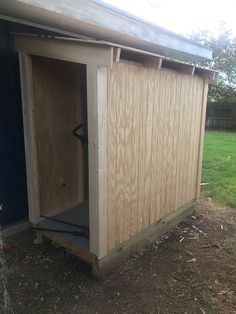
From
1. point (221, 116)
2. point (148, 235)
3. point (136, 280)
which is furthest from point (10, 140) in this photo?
point (221, 116)

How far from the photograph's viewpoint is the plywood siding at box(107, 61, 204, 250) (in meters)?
2.89

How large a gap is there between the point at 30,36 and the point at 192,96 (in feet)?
6.78

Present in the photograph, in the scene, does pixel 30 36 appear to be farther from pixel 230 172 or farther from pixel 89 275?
pixel 230 172

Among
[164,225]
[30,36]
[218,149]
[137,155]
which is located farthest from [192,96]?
[218,149]

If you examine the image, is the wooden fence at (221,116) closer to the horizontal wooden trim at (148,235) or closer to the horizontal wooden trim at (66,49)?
the horizontal wooden trim at (148,235)

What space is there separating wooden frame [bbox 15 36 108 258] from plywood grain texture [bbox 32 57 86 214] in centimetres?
14

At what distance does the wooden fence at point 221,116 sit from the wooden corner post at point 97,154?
1440 cm

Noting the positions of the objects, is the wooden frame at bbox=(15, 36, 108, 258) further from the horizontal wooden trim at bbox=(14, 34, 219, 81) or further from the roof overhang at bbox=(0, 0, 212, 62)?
the roof overhang at bbox=(0, 0, 212, 62)

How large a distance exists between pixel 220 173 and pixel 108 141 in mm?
4356

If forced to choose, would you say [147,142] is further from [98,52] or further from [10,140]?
[10,140]

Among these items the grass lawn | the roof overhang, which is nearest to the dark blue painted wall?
the roof overhang

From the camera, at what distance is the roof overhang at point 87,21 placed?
255 cm

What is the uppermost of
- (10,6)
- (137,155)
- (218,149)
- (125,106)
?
(10,6)

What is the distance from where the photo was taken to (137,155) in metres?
3.19
